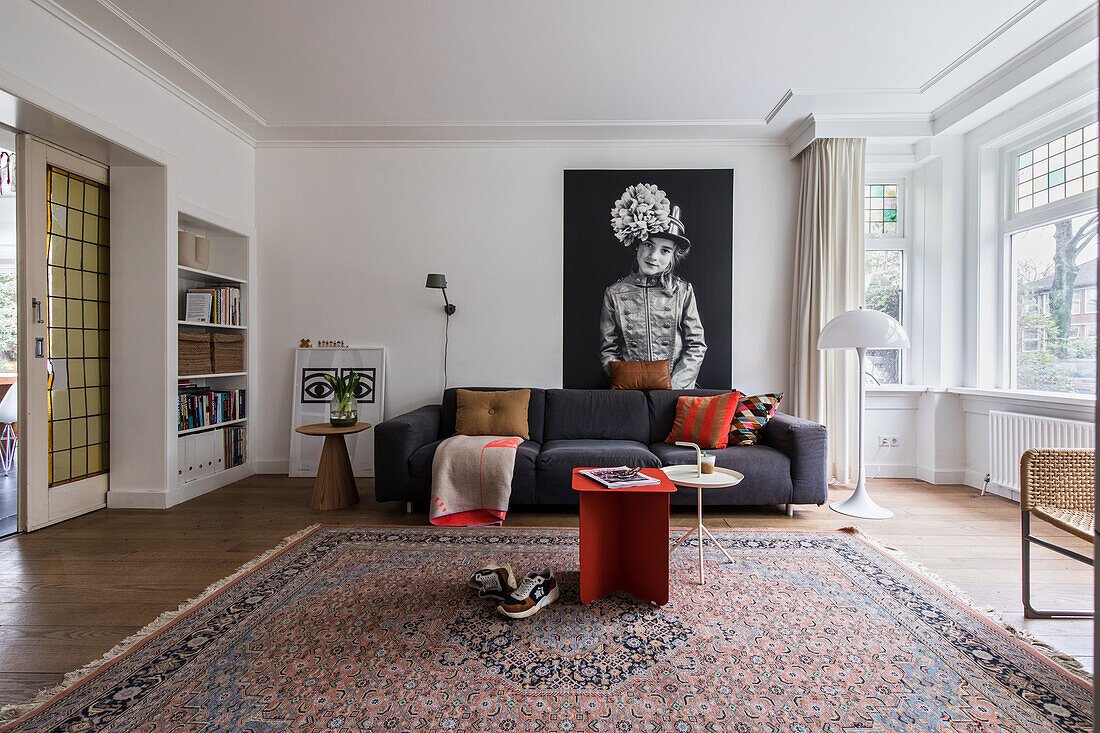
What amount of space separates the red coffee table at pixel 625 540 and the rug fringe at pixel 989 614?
125 centimetres

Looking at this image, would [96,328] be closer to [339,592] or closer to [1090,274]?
[339,592]

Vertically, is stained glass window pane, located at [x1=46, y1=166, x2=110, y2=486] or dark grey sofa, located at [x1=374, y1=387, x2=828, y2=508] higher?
stained glass window pane, located at [x1=46, y1=166, x2=110, y2=486]

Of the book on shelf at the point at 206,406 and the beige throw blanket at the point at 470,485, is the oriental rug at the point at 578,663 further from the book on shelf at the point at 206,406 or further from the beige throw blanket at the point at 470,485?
the book on shelf at the point at 206,406

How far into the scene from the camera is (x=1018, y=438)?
347 centimetres

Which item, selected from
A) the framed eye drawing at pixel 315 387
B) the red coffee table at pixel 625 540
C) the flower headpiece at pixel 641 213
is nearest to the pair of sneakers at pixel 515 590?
the red coffee table at pixel 625 540

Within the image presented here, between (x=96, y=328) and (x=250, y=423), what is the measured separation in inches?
52.2

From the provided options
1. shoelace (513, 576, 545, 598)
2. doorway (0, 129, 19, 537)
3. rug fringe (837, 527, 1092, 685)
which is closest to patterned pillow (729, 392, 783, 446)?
rug fringe (837, 527, 1092, 685)

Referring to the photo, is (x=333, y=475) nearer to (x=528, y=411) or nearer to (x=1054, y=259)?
(x=528, y=411)

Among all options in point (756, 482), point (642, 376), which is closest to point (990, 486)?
point (756, 482)

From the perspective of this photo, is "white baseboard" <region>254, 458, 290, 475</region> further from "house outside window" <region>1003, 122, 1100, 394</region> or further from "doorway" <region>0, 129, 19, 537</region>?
"house outside window" <region>1003, 122, 1100, 394</region>

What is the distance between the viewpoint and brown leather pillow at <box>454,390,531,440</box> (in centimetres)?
386

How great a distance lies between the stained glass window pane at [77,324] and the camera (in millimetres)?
3168

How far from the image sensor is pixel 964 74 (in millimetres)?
3426

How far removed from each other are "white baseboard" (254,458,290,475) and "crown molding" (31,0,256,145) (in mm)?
2728
